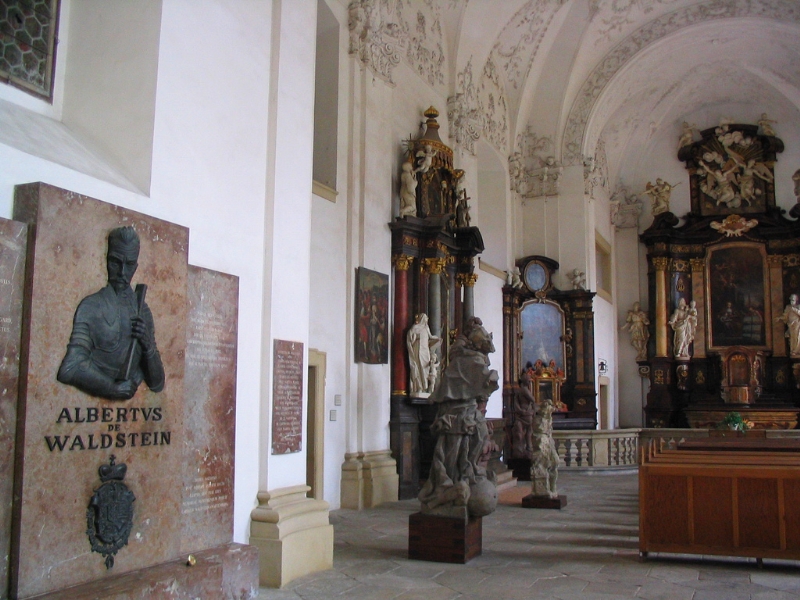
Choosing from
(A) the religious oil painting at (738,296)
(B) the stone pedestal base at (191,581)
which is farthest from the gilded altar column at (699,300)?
(B) the stone pedestal base at (191,581)

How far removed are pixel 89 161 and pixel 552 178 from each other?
1571cm

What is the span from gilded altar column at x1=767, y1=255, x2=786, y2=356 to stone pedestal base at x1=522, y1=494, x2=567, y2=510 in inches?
521

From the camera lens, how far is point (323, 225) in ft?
33.7

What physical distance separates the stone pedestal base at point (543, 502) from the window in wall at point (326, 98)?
5.02 meters

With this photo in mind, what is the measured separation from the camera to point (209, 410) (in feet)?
17.9

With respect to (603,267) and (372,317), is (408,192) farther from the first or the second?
(603,267)

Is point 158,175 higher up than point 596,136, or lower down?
lower down

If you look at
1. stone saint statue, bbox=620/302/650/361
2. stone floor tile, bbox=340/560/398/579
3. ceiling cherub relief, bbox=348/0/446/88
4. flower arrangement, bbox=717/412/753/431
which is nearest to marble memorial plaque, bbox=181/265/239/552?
stone floor tile, bbox=340/560/398/579

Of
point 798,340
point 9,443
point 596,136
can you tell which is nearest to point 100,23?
point 9,443

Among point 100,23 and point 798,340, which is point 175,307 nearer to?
point 100,23

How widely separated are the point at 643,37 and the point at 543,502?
42.5 feet

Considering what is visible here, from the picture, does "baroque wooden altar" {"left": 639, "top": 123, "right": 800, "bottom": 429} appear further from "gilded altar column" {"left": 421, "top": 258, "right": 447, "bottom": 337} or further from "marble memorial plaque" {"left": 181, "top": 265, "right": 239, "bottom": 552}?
"marble memorial plaque" {"left": 181, "top": 265, "right": 239, "bottom": 552}

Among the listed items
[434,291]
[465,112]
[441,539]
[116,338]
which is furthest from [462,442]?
[465,112]

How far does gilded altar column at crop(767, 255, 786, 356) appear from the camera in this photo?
20922 millimetres
